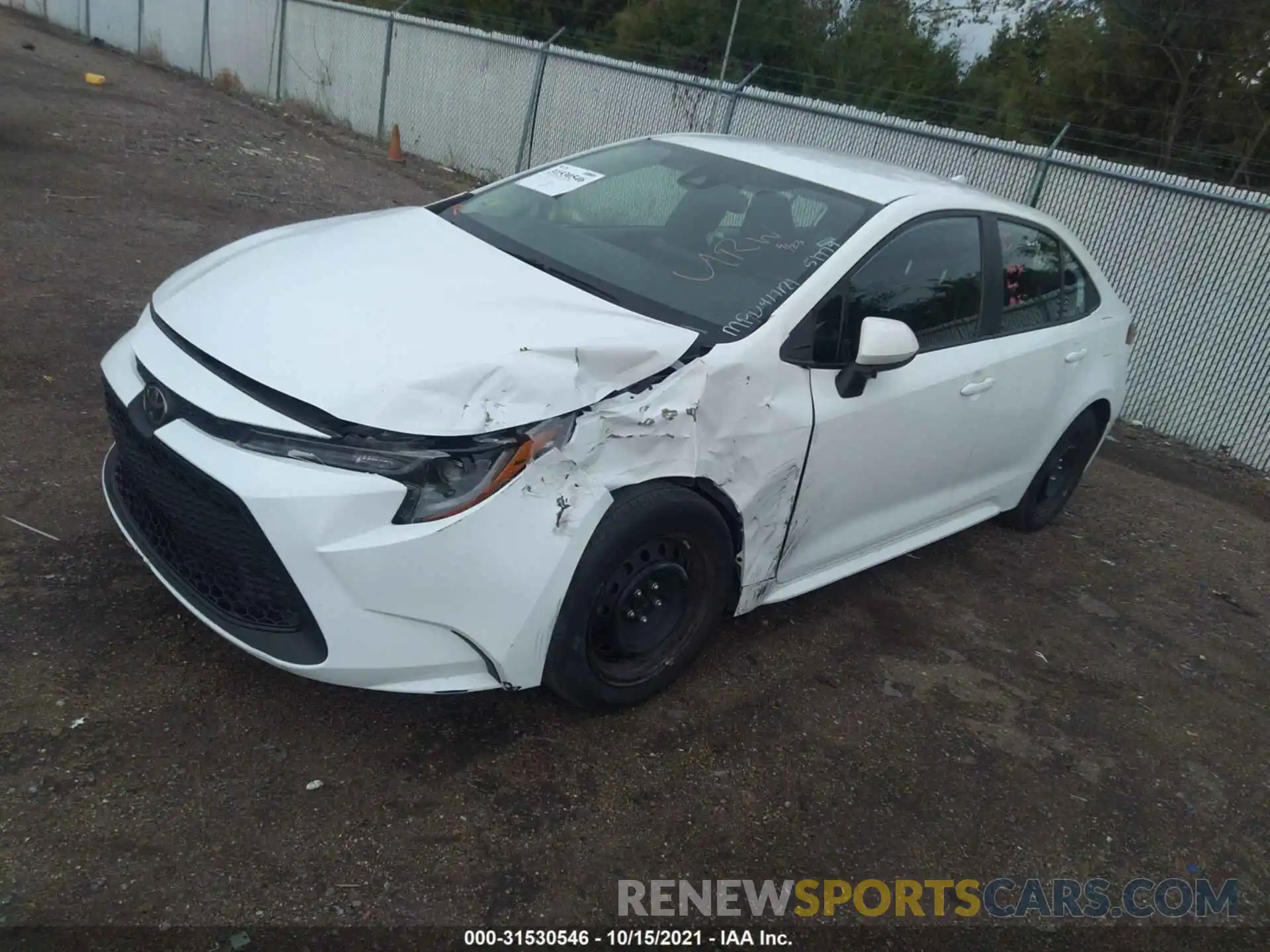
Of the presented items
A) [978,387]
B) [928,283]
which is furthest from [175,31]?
[978,387]

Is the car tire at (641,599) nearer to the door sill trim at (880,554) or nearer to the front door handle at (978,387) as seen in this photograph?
the door sill trim at (880,554)

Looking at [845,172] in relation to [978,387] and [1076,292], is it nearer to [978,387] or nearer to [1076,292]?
[978,387]

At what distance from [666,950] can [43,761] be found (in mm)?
1699

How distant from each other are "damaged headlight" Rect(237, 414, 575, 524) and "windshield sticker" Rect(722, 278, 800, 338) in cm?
89

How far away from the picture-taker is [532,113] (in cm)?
1301

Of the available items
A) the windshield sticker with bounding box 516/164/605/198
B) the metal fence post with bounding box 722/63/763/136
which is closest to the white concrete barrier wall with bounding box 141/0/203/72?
the metal fence post with bounding box 722/63/763/136

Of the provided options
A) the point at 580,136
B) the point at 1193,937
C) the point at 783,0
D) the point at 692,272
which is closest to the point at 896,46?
the point at 783,0

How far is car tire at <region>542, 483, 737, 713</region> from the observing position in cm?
281

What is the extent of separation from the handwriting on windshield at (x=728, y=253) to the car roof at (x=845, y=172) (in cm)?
46

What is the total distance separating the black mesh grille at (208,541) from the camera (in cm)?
253

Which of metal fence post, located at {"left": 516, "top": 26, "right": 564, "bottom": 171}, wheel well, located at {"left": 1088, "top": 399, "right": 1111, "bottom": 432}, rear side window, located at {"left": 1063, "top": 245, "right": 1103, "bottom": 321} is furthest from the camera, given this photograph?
metal fence post, located at {"left": 516, "top": 26, "right": 564, "bottom": 171}

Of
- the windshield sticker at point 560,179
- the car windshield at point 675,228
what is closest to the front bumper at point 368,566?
the car windshield at point 675,228

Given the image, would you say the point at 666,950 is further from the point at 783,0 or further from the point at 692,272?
the point at 783,0

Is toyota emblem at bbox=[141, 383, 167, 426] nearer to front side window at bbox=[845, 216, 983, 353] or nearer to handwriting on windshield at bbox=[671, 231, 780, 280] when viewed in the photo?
handwriting on windshield at bbox=[671, 231, 780, 280]
